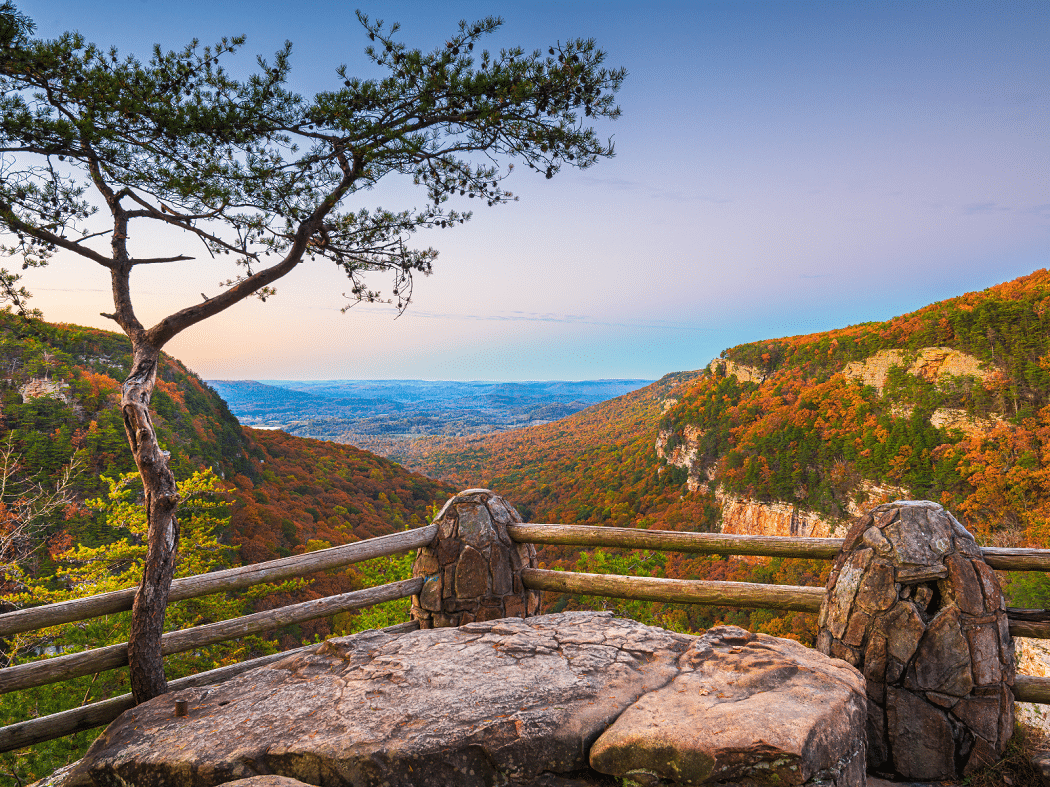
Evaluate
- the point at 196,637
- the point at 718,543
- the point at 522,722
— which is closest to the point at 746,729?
the point at 522,722

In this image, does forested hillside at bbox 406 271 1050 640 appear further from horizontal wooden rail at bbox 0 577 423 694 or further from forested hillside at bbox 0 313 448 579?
horizontal wooden rail at bbox 0 577 423 694

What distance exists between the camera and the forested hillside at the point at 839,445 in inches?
1078

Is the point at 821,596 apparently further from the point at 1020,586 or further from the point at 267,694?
the point at 1020,586

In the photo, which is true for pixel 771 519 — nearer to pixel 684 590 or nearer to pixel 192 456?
pixel 192 456

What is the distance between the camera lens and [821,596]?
10.6 feet

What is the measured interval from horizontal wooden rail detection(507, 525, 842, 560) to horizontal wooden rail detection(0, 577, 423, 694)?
3.54 feet

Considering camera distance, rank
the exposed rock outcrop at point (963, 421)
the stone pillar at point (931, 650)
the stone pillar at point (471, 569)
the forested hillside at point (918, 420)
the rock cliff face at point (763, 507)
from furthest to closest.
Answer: the rock cliff face at point (763, 507) < the exposed rock outcrop at point (963, 421) < the forested hillside at point (918, 420) < the stone pillar at point (471, 569) < the stone pillar at point (931, 650)

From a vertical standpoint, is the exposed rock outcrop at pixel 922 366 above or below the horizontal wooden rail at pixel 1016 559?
above

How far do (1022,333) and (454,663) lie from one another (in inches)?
1678

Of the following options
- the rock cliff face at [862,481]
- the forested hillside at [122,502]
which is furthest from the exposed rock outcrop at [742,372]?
the forested hillside at [122,502]

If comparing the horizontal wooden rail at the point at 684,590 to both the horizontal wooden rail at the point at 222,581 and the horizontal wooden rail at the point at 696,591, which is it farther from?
the horizontal wooden rail at the point at 222,581

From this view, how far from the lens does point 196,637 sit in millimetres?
3422

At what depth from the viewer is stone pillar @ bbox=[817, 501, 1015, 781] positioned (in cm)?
261

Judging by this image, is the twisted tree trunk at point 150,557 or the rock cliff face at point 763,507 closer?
the twisted tree trunk at point 150,557
